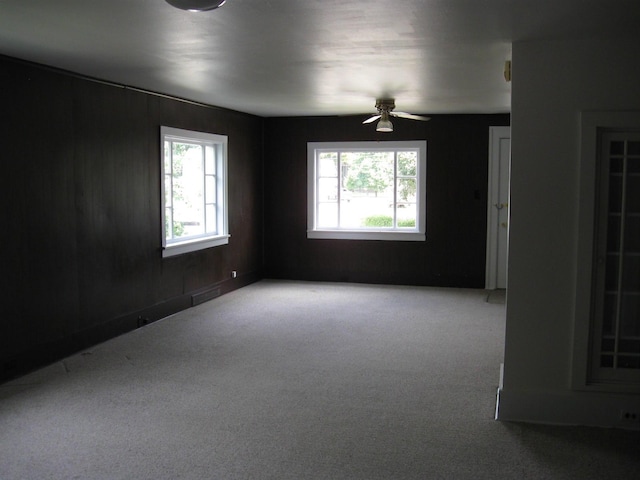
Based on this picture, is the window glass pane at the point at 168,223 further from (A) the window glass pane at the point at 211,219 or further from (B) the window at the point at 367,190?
(B) the window at the point at 367,190

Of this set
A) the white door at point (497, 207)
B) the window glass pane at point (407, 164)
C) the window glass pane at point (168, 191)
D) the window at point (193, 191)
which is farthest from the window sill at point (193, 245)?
the white door at point (497, 207)

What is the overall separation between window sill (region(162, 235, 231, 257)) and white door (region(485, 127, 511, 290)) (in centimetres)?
335

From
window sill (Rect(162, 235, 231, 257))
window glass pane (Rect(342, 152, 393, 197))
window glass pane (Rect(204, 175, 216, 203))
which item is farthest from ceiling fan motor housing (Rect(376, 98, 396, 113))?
window sill (Rect(162, 235, 231, 257))

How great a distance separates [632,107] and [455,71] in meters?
1.62

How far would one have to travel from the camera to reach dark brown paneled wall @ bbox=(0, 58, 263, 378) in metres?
4.50

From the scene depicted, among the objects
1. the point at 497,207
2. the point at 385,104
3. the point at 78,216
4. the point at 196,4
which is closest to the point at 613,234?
the point at 196,4

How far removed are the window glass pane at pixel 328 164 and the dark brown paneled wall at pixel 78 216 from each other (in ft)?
7.10

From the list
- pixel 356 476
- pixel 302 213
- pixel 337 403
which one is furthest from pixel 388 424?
pixel 302 213

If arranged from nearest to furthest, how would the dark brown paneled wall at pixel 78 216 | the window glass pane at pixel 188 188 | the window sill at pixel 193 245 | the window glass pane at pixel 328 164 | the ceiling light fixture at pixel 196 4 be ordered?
the ceiling light fixture at pixel 196 4 < the dark brown paneled wall at pixel 78 216 < the window sill at pixel 193 245 < the window glass pane at pixel 188 188 < the window glass pane at pixel 328 164

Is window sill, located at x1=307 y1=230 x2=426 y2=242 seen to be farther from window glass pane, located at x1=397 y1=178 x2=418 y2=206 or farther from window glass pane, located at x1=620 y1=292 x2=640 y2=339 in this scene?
window glass pane, located at x1=620 y1=292 x2=640 y2=339

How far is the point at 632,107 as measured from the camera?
11.9ft

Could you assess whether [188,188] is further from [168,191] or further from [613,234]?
[613,234]

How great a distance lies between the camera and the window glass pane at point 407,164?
8.62 meters

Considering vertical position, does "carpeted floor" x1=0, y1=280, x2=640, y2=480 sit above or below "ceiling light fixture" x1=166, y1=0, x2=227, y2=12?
below
